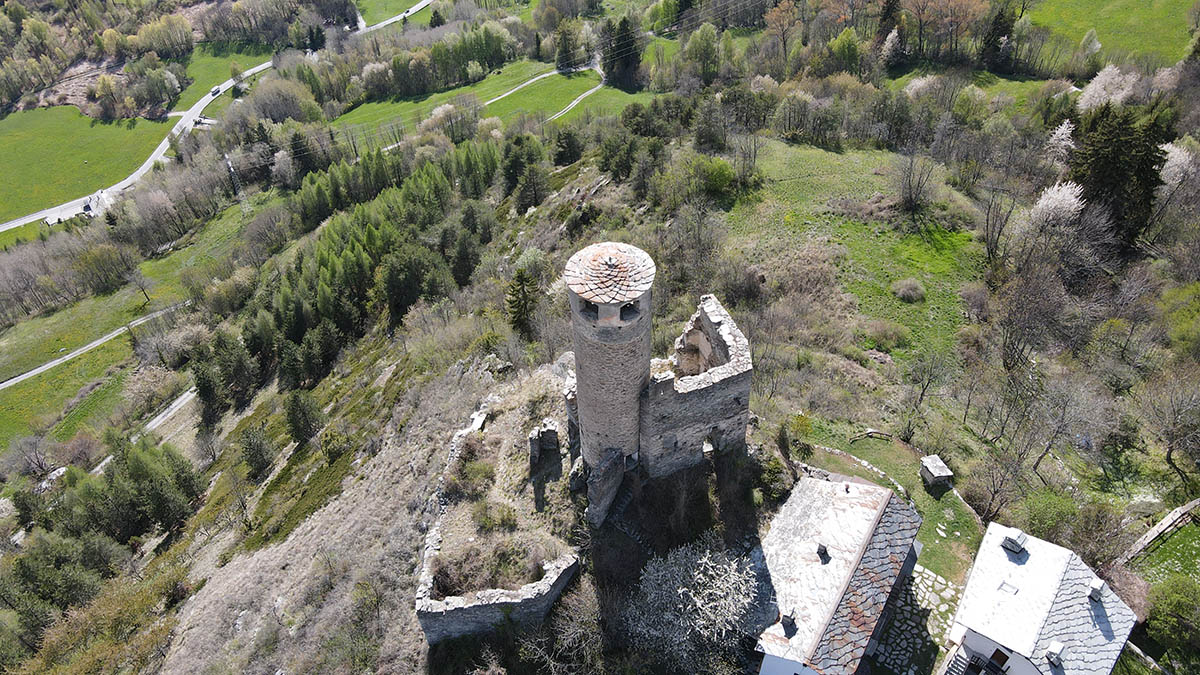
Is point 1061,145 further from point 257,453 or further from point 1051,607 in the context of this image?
point 257,453

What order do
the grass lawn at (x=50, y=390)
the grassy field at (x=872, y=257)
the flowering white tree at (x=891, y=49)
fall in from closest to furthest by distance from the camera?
the grassy field at (x=872, y=257) < the grass lawn at (x=50, y=390) < the flowering white tree at (x=891, y=49)

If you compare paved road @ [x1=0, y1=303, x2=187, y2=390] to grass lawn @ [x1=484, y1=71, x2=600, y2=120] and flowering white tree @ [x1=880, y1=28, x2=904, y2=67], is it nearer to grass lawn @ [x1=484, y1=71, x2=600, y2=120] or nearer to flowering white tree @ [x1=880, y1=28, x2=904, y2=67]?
grass lawn @ [x1=484, y1=71, x2=600, y2=120]

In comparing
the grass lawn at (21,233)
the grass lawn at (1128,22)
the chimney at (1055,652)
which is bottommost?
the grass lawn at (21,233)

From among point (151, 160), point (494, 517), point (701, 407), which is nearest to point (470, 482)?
point (494, 517)

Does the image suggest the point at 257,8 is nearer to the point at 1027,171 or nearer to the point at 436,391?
the point at 436,391

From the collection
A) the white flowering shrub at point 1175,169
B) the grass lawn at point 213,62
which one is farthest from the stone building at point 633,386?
the grass lawn at point 213,62

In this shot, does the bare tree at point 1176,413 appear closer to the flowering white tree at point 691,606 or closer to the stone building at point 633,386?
the stone building at point 633,386

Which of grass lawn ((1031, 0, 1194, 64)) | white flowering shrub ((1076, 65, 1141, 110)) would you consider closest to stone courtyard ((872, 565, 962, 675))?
white flowering shrub ((1076, 65, 1141, 110))
